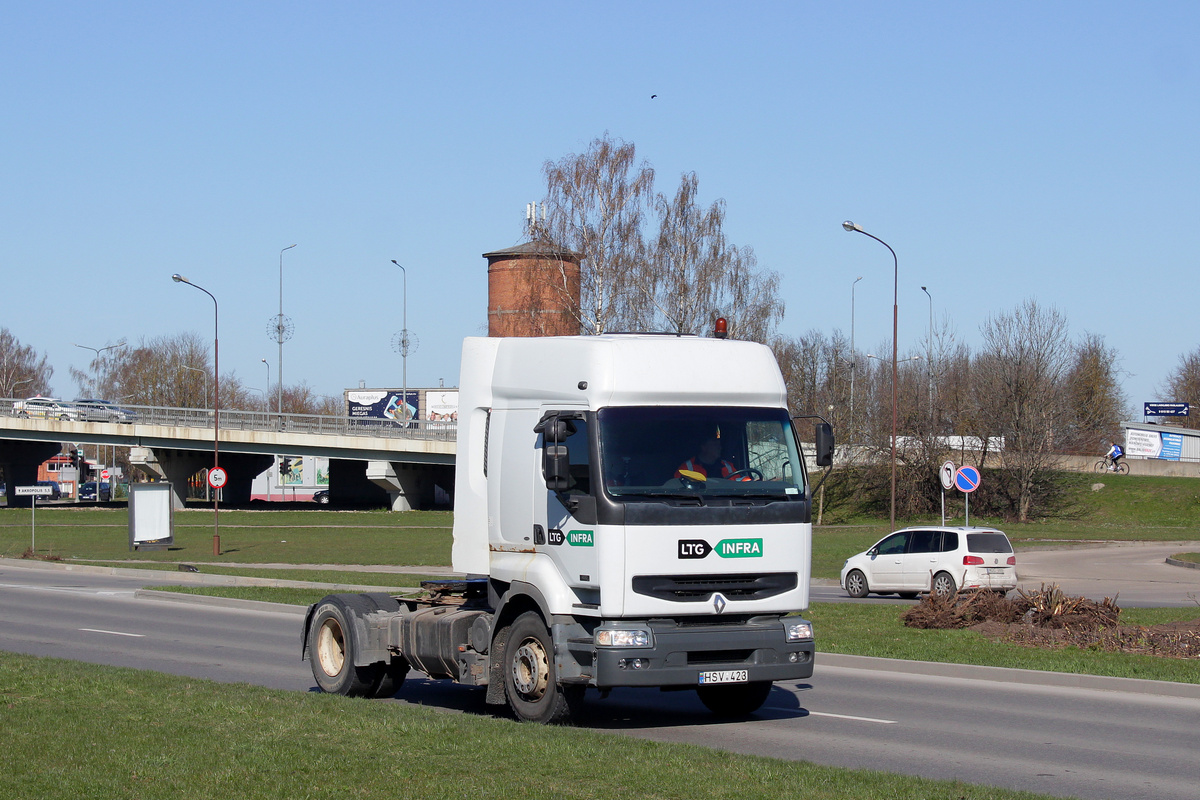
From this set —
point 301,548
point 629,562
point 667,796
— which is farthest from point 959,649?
point 301,548

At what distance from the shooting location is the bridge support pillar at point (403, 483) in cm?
6944

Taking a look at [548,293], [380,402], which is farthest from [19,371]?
[548,293]

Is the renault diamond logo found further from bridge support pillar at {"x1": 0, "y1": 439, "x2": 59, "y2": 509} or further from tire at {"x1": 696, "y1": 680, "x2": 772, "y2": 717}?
bridge support pillar at {"x1": 0, "y1": 439, "x2": 59, "y2": 509}

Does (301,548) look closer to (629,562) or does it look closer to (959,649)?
(959,649)

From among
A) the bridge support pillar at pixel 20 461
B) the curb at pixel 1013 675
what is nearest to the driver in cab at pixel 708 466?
the curb at pixel 1013 675

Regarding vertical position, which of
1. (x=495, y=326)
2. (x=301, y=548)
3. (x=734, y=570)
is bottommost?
(x=301, y=548)

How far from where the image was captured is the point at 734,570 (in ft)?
32.2

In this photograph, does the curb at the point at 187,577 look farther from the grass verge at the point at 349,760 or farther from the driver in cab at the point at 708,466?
the driver in cab at the point at 708,466

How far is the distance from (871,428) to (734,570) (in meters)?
53.5

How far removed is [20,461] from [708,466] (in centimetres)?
7926

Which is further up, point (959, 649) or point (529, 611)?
point (529, 611)

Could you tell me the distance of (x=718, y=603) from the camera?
984 cm

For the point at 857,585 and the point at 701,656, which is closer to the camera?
the point at 701,656

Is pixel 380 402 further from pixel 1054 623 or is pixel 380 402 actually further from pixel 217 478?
pixel 1054 623
